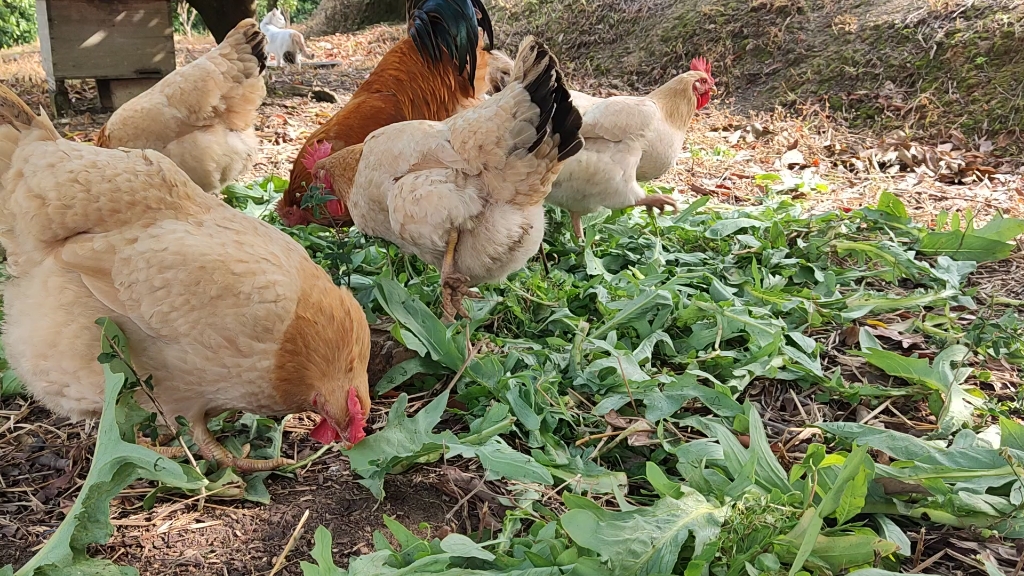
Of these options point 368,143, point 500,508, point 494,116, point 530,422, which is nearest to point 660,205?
point 494,116

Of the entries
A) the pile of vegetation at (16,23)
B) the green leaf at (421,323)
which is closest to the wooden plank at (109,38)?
the green leaf at (421,323)

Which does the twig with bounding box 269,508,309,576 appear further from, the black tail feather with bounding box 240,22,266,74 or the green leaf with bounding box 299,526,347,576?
the black tail feather with bounding box 240,22,266,74

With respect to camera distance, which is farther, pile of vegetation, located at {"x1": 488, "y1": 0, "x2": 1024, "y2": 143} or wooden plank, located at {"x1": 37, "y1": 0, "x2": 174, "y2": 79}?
wooden plank, located at {"x1": 37, "y1": 0, "x2": 174, "y2": 79}

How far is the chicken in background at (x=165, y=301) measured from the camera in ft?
5.93

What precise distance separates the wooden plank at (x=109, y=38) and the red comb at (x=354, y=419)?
536 cm

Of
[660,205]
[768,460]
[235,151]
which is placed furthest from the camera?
[235,151]

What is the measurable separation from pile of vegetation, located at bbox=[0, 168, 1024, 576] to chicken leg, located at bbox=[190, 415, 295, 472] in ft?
0.14

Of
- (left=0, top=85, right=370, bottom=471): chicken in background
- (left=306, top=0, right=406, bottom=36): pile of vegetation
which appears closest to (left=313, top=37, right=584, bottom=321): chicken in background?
(left=0, top=85, right=370, bottom=471): chicken in background

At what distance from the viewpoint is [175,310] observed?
1.80 metres

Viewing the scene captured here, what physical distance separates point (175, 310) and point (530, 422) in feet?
3.37

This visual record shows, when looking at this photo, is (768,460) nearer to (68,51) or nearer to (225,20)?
(68,51)

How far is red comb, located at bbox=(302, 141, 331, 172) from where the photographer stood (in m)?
3.52

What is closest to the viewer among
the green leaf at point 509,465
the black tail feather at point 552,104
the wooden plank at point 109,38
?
the green leaf at point 509,465

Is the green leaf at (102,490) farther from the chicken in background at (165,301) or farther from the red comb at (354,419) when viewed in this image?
the red comb at (354,419)
